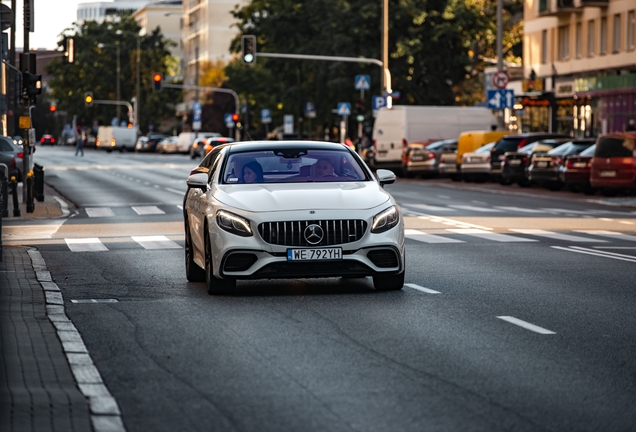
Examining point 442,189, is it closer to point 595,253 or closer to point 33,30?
point 33,30

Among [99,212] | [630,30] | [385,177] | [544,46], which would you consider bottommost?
[99,212]

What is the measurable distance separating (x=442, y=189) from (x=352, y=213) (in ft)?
106

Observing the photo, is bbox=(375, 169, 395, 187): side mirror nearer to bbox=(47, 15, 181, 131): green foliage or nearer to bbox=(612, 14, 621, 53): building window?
bbox=(612, 14, 621, 53): building window

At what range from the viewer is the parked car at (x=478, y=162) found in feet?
→ 160

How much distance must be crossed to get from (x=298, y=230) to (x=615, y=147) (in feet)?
82.0

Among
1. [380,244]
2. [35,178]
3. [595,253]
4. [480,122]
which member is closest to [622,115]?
[480,122]

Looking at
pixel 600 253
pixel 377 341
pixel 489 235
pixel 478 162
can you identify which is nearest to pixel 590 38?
pixel 478 162

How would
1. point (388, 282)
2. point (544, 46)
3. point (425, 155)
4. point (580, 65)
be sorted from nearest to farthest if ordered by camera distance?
point (388, 282) → point (425, 155) → point (580, 65) → point (544, 46)

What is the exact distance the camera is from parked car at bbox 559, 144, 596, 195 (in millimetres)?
39875

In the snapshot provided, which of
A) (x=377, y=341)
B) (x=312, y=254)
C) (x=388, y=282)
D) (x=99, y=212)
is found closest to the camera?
(x=377, y=341)

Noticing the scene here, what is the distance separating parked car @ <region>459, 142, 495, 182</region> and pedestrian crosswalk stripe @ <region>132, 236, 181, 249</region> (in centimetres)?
2658

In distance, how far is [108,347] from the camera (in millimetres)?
10250

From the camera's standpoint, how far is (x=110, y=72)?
160 metres

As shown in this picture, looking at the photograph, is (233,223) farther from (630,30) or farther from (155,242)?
(630,30)
